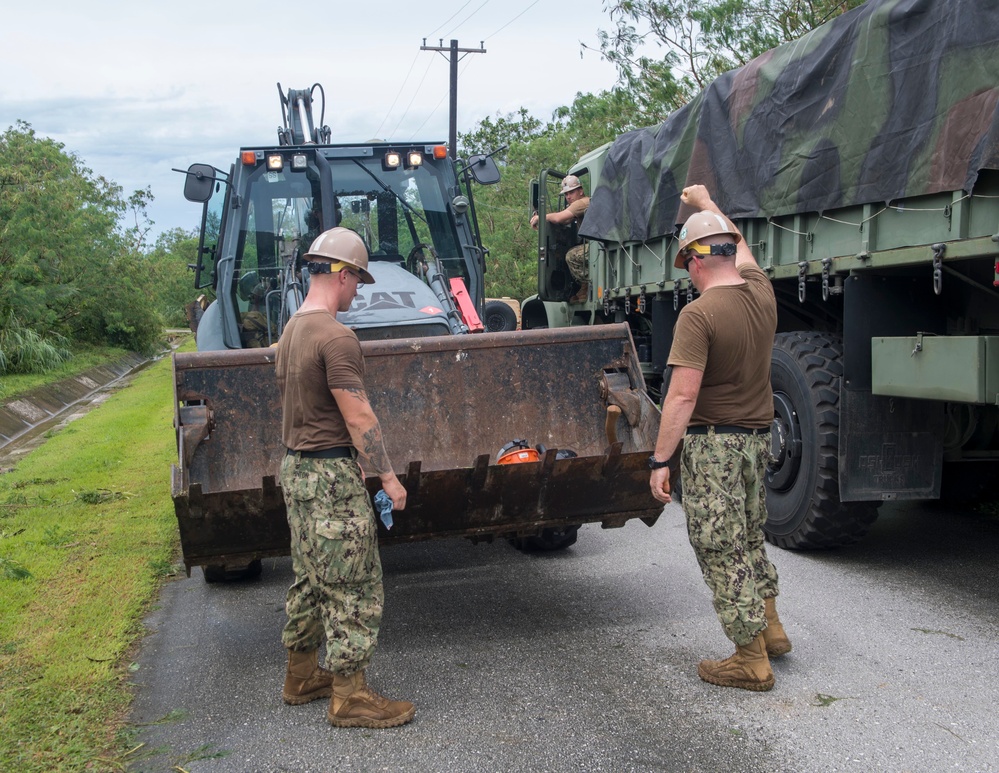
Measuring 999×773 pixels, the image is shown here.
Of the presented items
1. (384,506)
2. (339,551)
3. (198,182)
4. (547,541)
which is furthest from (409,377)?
(198,182)

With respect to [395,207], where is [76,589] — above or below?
below

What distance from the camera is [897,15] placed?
5.46m

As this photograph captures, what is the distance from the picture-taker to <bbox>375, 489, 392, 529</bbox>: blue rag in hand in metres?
4.14

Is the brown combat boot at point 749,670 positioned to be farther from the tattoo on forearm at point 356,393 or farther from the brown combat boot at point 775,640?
the tattoo on forearm at point 356,393

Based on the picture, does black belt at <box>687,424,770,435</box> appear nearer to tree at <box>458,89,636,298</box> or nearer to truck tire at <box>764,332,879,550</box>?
truck tire at <box>764,332,879,550</box>

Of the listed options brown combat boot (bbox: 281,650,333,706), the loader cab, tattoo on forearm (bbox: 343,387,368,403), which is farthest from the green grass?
tattoo on forearm (bbox: 343,387,368,403)

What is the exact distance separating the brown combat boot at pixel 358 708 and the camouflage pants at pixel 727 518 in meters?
1.42

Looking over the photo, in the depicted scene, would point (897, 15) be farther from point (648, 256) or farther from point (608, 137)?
point (608, 137)

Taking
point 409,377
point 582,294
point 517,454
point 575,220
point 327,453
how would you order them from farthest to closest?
point 582,294, point 575,220, point 409,377, point 517,454, point 327,453

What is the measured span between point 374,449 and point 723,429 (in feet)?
4.98

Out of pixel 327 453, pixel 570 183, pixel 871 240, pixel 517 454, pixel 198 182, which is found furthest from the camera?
pixel 570 183

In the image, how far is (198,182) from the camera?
7234mm

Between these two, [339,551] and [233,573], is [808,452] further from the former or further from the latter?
[233,573]

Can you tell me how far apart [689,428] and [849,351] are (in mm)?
1881
